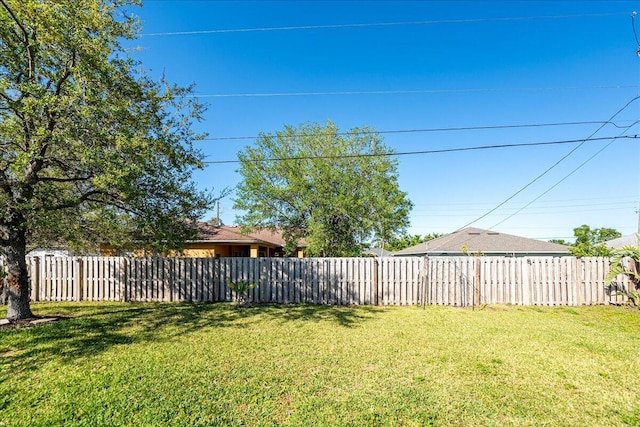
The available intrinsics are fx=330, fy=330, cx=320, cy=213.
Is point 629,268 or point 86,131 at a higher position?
point 86,131

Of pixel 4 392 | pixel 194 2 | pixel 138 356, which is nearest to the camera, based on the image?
pixel 4 392

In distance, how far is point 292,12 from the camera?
11.0m

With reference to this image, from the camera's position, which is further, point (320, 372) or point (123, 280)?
point (123, 280)

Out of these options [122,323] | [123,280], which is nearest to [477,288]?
[122,323]

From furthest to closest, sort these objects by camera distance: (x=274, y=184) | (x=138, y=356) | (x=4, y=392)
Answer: (x=274, y=184), (x=138, y=356), (x=4, y=392)

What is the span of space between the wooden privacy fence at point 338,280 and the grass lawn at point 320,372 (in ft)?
7.55

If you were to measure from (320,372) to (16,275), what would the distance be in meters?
7.39

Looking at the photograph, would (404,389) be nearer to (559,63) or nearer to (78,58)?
(78,58)

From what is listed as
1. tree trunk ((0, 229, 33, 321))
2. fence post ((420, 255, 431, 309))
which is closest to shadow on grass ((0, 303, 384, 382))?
tree trunk ((0, 229, 33, 321))

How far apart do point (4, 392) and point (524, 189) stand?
68.1 feet

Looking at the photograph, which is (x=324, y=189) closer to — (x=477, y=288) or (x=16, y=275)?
(x=477, y=288)

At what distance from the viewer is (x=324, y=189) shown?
1573 cm

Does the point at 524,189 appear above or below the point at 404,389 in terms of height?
above

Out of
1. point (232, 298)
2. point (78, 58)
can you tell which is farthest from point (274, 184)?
point (78, 58)
